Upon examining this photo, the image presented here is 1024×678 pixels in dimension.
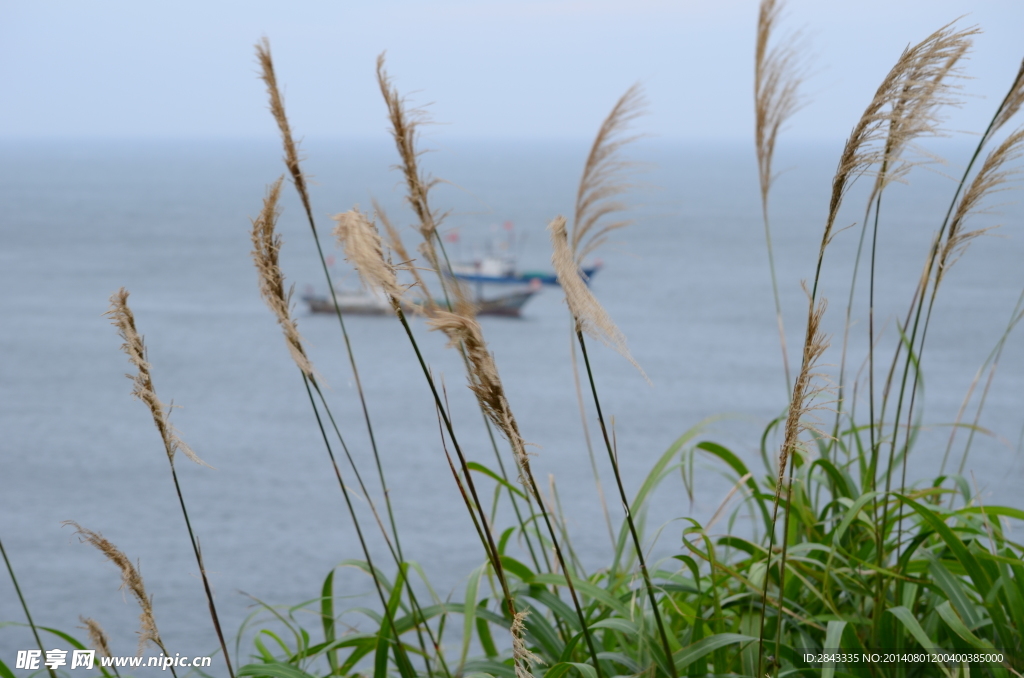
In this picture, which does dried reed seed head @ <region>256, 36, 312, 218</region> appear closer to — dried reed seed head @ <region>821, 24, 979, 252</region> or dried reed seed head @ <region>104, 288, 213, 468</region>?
dried reed seed head @ <region>104, 288, 213, 468</region>

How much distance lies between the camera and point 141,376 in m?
0.71

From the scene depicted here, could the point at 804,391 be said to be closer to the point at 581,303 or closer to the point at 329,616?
the point at 581,303

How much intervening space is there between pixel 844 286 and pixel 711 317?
720 centimetres

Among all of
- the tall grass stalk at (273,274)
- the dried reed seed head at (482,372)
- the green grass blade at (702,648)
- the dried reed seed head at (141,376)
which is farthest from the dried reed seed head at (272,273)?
the green grass blade at (702,648)

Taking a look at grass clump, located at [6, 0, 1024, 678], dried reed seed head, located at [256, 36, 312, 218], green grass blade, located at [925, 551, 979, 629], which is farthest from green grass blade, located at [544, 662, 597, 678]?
dried reed seed head, located at [256, 36, 312, 218]

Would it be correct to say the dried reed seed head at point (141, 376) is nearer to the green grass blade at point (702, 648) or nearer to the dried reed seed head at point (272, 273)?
the dried reed seed head at point (272, 273)

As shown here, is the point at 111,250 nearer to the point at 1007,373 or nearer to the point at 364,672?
the point at 1007,373

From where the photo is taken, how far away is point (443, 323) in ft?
1.63

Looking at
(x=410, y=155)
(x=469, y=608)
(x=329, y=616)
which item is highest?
(x=410, y=155)

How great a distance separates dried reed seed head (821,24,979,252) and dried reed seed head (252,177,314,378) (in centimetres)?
53

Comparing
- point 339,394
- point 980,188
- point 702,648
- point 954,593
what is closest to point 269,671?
point 702,648

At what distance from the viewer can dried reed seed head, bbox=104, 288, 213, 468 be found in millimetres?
700

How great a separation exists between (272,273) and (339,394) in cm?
2558

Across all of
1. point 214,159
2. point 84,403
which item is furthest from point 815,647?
point 214,159
